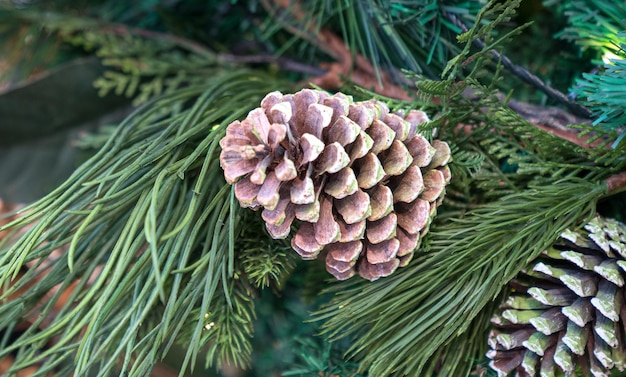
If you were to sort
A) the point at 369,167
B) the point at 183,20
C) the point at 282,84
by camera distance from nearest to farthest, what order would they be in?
1. the point at 369,167
2. the point at 282,84
3. the point at 183,20

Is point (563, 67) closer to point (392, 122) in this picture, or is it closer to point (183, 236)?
point (392, 122)

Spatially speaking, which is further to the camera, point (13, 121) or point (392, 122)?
point (13, 121)

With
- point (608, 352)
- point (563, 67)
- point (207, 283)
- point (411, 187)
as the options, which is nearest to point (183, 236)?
point (207, 283)

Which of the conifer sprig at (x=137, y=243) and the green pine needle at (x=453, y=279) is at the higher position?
the conifer sprig at (x=137, y=243)

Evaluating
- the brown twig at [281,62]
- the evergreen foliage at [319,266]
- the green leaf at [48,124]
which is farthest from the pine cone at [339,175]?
the green leaf at [48,124]

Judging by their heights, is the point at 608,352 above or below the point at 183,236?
below

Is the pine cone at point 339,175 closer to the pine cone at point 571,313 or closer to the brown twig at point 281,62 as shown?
the pine cone at point 571,313

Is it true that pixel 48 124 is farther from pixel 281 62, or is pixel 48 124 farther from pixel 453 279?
pixel 453 279
